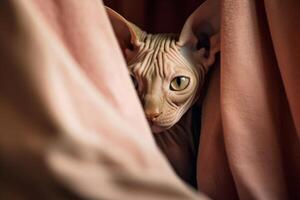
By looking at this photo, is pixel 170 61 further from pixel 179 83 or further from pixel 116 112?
pixel 116 112

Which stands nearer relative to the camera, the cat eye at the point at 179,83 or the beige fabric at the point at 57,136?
the beige fabric at the point at 57,136

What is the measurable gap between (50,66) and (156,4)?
→ 0.45 m

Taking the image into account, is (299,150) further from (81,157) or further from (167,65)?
(81,157)

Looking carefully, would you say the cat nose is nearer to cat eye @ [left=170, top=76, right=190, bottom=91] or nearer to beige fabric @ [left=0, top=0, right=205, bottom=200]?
cat eye @ [left=170, top=76, right=190, bottom=91]

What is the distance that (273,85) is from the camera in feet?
1.82

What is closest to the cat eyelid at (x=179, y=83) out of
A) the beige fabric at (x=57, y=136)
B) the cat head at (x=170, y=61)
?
the cat head at (x=170, y=61)

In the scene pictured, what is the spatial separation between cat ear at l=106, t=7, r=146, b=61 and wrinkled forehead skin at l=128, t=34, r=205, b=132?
0.04ft

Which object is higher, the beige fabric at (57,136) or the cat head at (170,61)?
the beige fabric at (57,136)

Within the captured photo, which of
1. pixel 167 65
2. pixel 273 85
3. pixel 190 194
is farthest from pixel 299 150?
pixel 190 194

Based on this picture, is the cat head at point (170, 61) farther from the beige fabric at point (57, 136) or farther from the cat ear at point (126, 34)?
the beige fabric at point (57, 136)

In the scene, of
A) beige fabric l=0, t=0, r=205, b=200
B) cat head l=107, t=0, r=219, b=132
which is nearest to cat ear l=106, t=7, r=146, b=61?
cat head l=107, t=0, r=219, b=132

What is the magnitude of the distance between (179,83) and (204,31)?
0.09m

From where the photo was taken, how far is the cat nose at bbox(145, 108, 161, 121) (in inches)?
21.5

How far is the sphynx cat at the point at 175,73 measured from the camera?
0.56 meters
